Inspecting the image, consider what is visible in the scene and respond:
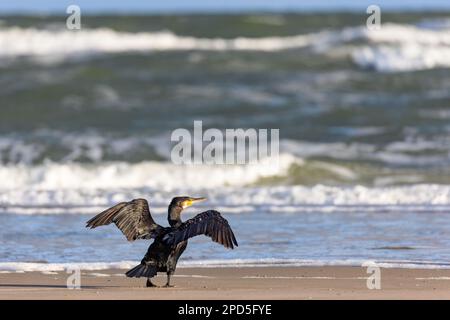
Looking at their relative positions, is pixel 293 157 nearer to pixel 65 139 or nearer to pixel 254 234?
pixel 65 139

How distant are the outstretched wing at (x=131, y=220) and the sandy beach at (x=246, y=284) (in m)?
0.39

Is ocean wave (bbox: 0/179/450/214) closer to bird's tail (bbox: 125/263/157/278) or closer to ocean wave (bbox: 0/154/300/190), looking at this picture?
ocean wave (bbox: 0/154/300/190)

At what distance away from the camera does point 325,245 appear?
10.4 meters

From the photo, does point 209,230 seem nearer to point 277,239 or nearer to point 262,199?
point 277,239

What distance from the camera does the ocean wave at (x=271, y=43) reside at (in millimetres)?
26584

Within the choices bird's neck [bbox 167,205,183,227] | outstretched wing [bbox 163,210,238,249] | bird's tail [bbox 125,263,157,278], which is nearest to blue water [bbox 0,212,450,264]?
bird's neck [bbox 167,205,183,227]

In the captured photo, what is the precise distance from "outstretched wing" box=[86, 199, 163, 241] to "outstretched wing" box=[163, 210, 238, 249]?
385 mm

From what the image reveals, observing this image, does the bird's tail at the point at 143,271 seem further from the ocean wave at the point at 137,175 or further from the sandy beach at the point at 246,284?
the ocean wave at the point at 137,175

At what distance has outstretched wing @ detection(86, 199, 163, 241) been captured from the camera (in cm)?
840

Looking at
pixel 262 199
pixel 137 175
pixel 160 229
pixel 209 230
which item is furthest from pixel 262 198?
pixel 209 230

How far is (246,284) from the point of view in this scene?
840cm

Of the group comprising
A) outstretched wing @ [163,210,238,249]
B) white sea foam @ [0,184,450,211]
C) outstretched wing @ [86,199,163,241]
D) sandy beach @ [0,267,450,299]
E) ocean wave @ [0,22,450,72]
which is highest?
ocean wave @ [0,22,450,72]

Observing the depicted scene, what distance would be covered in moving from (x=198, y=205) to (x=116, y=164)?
3478 mm

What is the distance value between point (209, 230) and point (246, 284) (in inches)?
26.9
